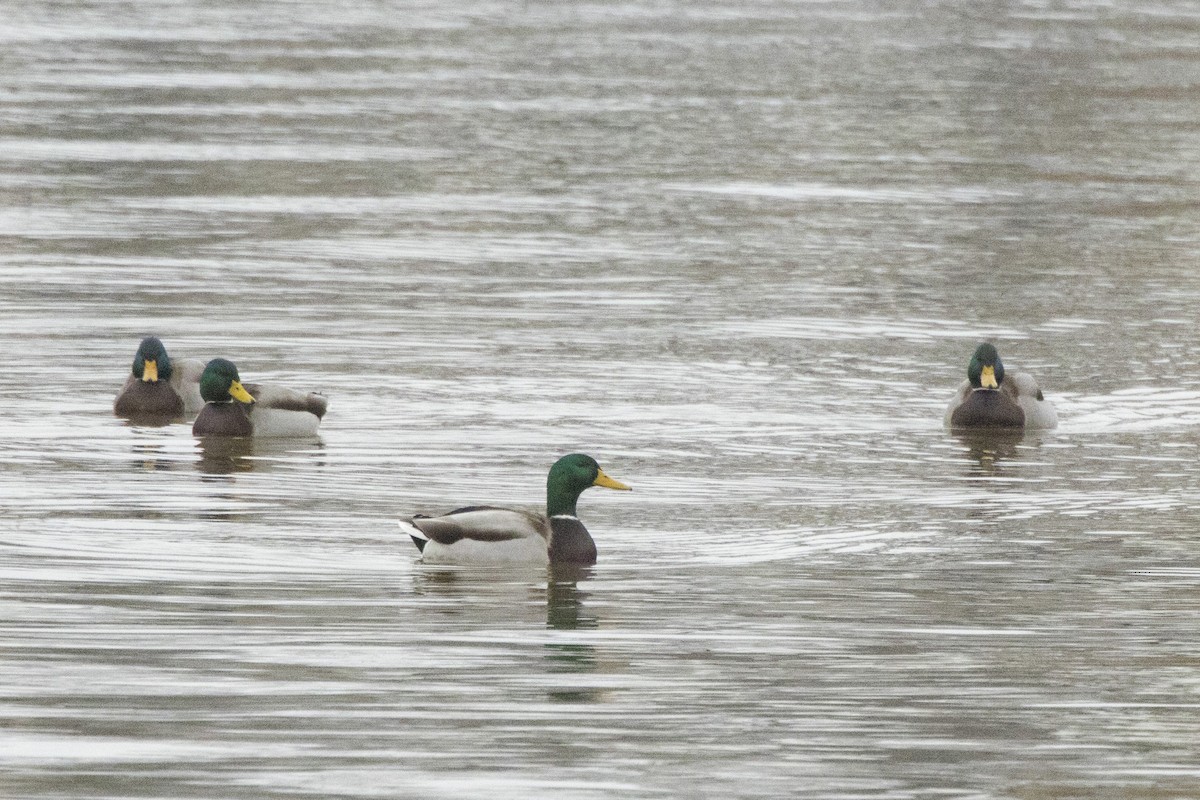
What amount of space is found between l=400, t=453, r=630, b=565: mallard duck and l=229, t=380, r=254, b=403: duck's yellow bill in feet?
13.6

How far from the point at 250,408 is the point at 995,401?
4790 mm

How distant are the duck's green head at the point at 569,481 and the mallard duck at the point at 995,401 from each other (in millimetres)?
4724

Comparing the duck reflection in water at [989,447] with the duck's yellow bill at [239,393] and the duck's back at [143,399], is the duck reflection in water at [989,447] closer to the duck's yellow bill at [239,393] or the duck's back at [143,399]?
the duck's yellow bill at [239,393]

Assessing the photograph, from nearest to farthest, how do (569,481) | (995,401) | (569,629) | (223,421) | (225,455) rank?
(569,629) → (569,481) → (225,455) → (223,421) → (995,401)

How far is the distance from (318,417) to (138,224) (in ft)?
34.0

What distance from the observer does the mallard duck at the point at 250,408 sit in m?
17.0

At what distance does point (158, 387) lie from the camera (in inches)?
706

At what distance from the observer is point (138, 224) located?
2688 cm

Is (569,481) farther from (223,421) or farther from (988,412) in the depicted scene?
(988,412)

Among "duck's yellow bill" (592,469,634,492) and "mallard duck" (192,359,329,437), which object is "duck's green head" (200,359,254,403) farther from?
"duck's yellow bill" (592,469,634,492)

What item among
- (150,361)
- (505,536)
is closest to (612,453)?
(505,536)

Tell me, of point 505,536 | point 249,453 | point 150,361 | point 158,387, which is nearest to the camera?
point 505,536

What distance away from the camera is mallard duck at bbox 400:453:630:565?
13.0 m

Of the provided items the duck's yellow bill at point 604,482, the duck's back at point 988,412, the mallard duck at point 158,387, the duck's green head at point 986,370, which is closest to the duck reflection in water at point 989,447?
the duck's back at point 988,412
